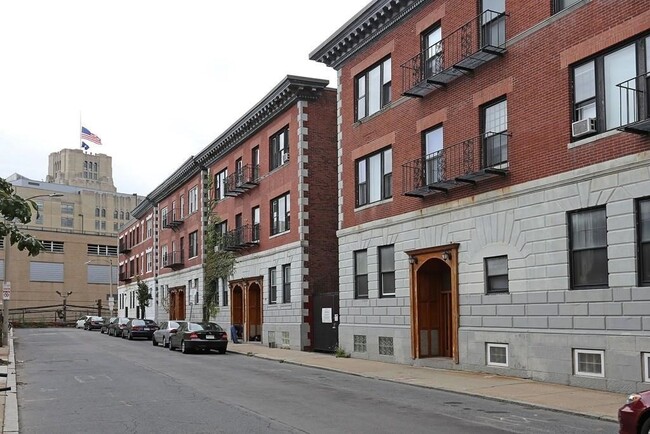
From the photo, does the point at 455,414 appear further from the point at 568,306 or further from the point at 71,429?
the point at 71,429

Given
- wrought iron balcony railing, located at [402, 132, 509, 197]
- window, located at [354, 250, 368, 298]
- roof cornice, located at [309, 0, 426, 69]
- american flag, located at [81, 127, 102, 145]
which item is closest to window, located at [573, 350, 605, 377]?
wrought iron balcony railing, located at [402, 132, 509, 197]

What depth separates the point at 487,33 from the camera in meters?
20.6

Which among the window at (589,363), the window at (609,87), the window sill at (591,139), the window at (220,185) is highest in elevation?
the window at (220,185)

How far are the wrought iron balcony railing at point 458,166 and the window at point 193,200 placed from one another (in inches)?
1102

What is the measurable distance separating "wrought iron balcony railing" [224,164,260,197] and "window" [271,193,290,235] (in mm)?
2418

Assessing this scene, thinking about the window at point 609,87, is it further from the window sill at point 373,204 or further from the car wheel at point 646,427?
the window sill at point 373,204

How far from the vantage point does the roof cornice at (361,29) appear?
2461cm

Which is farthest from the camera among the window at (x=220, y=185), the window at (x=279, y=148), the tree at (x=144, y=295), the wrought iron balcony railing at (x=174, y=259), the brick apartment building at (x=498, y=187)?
the tree at (x=144, y=295)

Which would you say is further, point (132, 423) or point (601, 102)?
point (601, 102)

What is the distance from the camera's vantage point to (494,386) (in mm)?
17125

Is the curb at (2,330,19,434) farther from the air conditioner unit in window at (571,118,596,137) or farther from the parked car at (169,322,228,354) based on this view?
the air conditioner unit in window at (571,118,596,137)

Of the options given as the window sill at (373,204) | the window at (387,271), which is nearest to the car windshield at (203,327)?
the window sill at (373,204)

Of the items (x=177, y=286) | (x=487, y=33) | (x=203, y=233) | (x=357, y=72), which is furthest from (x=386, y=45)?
(x=177, y=286)

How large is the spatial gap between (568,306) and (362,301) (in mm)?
10326
